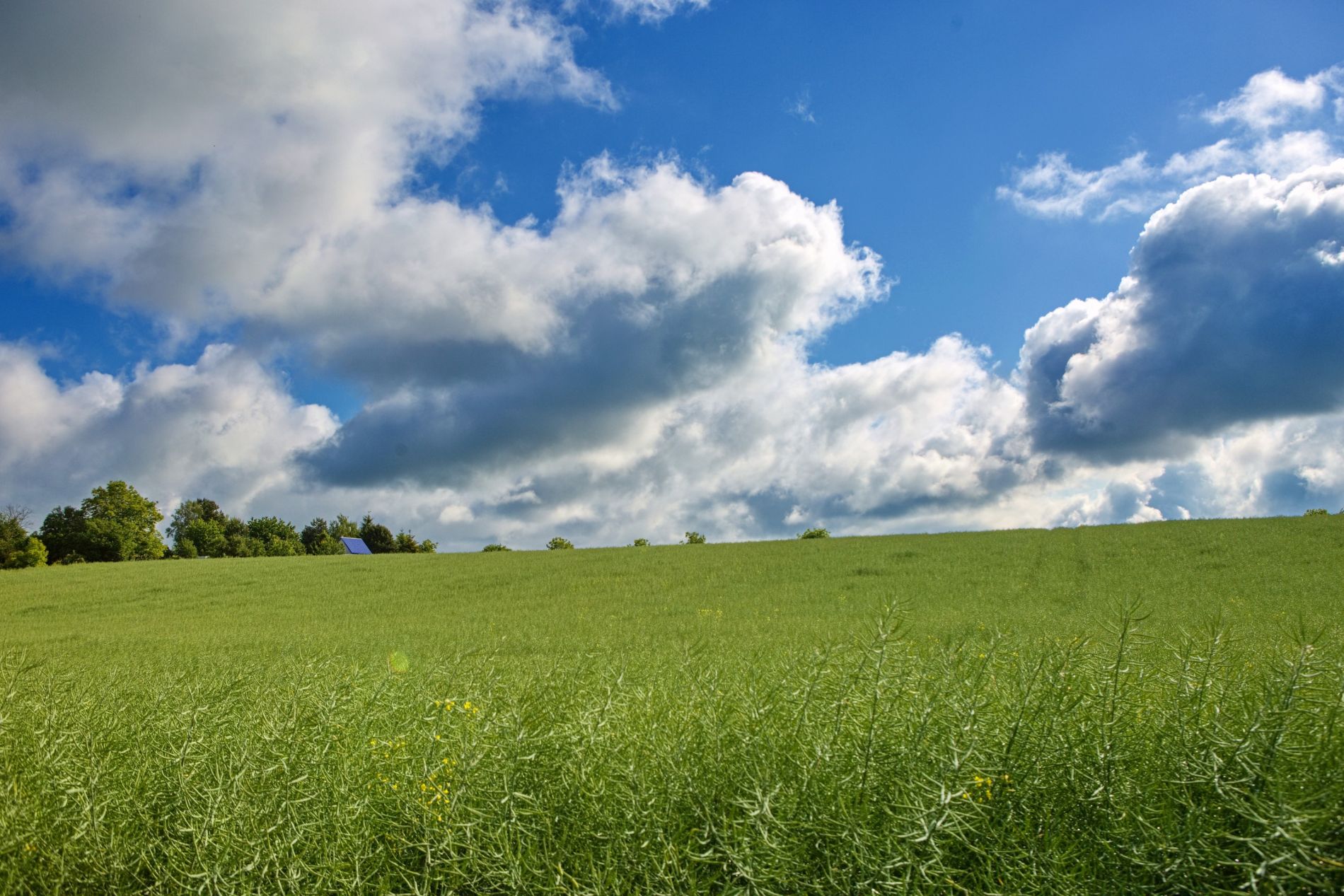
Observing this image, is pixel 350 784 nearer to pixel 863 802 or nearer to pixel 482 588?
pixel 863 802

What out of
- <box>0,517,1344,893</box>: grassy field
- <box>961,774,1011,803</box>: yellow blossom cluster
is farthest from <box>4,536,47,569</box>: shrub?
<box>961,774,1011,803</box>: yellow blossom cluster

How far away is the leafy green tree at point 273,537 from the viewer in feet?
279

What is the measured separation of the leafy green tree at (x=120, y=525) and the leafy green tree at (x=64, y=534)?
670 mm

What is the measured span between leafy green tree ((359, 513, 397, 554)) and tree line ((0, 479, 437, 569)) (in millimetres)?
88

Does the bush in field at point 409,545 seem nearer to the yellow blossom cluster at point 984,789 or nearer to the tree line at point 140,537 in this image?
the tree line at point 140,537

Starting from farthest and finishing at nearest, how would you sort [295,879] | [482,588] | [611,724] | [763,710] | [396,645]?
1. [482,588]
2. [396,645]
3. [611,724]
4. [763,710]
5. [295,879]

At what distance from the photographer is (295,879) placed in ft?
10.2

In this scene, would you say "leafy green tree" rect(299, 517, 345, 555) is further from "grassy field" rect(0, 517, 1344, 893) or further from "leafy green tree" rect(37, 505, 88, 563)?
"grassy field" rect(0, 517, 1344, 893)

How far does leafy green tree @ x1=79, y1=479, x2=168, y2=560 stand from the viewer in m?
64.0

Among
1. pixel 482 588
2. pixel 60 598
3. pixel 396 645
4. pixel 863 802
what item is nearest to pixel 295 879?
pixel 863 802

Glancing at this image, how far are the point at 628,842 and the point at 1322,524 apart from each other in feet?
133

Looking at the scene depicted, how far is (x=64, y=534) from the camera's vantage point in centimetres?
6612

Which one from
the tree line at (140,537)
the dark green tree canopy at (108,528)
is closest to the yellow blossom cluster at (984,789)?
the tree line at (140,537)

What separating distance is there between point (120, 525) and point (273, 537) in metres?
24.8
